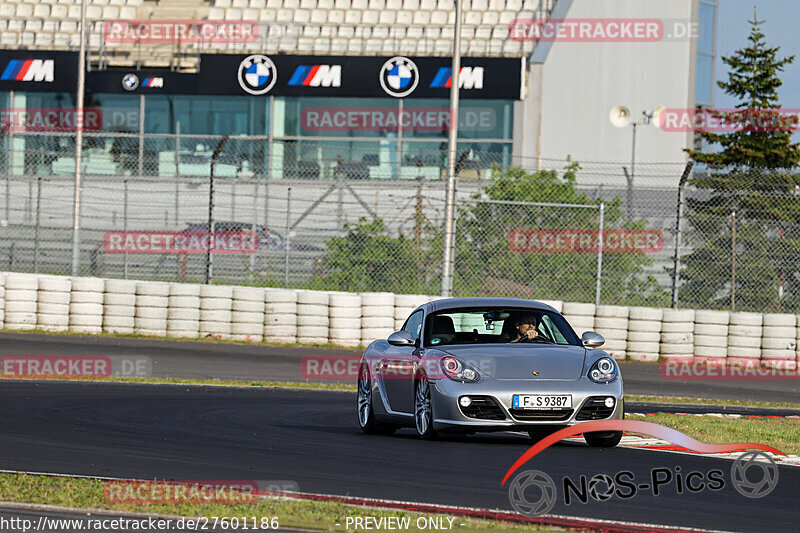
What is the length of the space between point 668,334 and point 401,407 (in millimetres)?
10344

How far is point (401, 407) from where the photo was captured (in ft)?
34.0

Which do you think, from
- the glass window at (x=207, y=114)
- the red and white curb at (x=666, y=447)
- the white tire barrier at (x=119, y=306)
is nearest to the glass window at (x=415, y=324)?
the red and white curb at (x=666, y=447)

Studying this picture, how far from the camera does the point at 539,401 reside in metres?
9.16

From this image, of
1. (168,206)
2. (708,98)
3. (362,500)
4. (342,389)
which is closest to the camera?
(362,500)

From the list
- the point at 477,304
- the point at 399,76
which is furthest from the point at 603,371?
the point at 399,76

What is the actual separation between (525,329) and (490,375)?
107 centimetres

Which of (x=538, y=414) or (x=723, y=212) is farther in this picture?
(x=723, y=212)

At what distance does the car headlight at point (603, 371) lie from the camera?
9.46 m

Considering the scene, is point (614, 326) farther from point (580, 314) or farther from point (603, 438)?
point (603, 438)

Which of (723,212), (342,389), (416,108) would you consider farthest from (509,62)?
(342,389)

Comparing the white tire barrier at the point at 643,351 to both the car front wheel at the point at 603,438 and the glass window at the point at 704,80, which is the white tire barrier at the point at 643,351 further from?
the glass window at the point at 704,80

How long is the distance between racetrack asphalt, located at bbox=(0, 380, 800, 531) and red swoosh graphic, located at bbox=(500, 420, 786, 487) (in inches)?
4.5

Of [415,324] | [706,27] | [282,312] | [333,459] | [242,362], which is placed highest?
[706,27]

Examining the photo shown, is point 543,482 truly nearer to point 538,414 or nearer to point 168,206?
point 538,414
